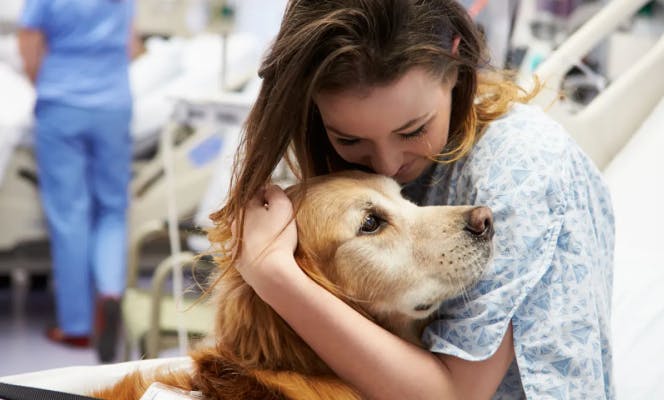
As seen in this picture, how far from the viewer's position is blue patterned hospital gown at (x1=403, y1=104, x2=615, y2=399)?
1.25m

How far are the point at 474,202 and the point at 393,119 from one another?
226mm

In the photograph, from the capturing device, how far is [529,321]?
1261 mm

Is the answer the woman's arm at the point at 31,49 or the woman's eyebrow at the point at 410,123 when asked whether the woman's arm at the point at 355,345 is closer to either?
the woman's eyebrow at the point at 410,123

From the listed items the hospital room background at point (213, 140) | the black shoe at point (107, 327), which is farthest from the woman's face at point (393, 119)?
the black shoe at point (107, 327)

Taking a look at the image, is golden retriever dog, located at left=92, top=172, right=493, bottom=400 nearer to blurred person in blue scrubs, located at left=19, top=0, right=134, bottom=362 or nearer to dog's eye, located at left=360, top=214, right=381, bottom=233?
dog's eye, located at left=360, top=214, right=381, bottom=233

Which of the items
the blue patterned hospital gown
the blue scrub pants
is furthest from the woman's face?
the blue scrub pants

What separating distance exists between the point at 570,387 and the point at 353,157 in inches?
21.7

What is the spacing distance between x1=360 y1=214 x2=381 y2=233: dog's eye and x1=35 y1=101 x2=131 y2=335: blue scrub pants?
9.35ft

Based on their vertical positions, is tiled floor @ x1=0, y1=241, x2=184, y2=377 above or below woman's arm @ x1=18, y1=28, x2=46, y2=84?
below

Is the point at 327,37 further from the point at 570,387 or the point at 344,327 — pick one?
the point at 570,387

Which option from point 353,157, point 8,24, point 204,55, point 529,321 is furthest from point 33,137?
point 529,321

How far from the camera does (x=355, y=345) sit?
1243 millimetres

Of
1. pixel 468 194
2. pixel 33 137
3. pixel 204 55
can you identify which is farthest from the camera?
pixel 204 55

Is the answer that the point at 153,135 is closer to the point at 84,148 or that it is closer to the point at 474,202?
the point at 84,148
